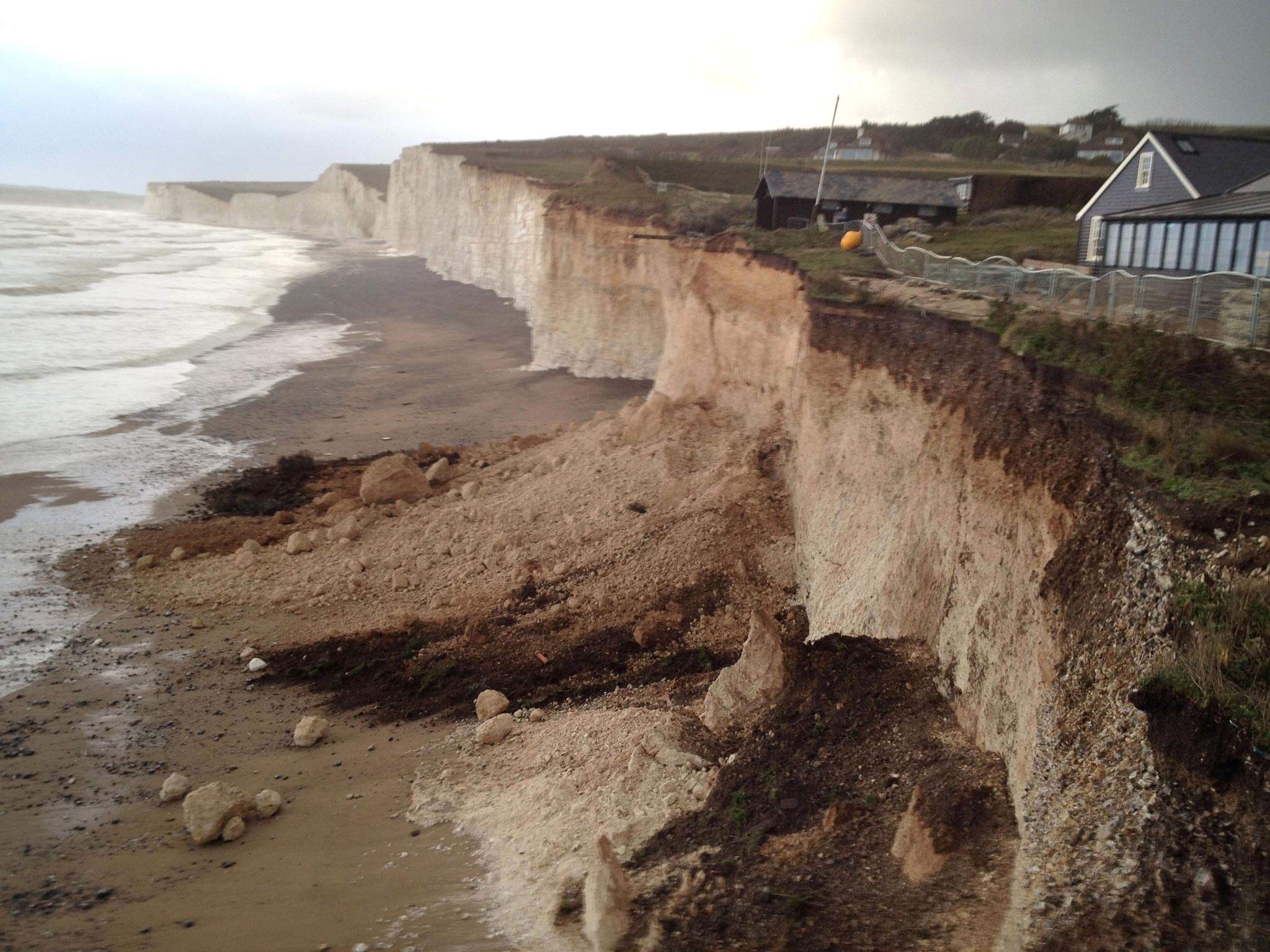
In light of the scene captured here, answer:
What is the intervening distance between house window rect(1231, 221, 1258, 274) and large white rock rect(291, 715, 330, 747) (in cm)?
1616

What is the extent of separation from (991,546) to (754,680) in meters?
2.60

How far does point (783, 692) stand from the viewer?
345 inches

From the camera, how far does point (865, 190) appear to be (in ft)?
101

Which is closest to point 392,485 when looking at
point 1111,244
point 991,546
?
point 991,546

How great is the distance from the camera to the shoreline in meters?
7.82

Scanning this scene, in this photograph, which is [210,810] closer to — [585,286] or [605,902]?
[605,902]

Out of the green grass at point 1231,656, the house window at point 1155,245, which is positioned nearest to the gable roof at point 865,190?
the house window at point 1155,245

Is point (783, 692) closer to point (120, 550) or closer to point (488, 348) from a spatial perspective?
point (120, 550)

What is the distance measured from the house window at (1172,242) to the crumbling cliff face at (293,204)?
3249 inches

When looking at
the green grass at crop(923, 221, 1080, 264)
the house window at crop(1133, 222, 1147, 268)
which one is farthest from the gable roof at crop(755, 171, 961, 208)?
the house window at crop(1133, 222, 1147, 268)

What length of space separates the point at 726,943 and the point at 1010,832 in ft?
6.65

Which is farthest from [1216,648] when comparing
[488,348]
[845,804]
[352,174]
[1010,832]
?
[352,174]

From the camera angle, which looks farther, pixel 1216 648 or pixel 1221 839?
pixel 1216 648

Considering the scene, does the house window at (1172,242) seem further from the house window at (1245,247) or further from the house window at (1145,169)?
the house window at (1145,169)
